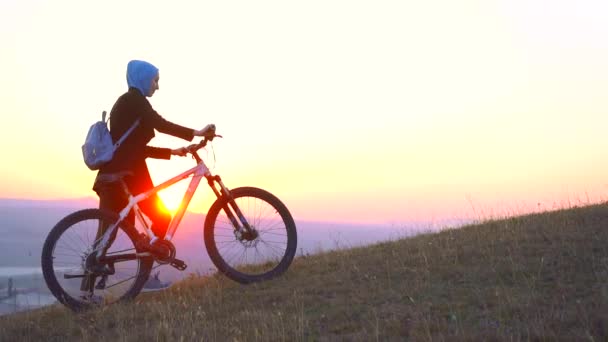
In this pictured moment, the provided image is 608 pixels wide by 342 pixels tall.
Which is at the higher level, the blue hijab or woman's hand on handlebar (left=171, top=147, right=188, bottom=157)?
the blue hijab

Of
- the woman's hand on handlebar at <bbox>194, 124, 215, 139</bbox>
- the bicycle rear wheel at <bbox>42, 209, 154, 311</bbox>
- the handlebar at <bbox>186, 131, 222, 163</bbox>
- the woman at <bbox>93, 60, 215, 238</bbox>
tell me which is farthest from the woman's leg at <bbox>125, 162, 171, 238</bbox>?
the woman's hand on handlebar at <bbox>194, 124, 215, 139</bbox>

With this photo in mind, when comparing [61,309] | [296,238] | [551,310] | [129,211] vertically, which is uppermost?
[129,211]

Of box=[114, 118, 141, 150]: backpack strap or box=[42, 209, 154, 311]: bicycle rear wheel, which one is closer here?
box=[42, 209, 154, 311]: bicycle rear wheel

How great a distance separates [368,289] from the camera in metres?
5.68

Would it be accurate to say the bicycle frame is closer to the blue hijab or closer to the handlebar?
the handlebar

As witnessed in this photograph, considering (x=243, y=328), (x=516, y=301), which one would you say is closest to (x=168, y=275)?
(x=243, y=328)

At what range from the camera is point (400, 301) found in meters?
5.16

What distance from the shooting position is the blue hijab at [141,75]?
20.7 ft

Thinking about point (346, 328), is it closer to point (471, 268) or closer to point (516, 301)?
point (516, 301)

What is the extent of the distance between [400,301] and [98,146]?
3.42m

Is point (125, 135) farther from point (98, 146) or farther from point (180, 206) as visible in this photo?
point (180, 206)

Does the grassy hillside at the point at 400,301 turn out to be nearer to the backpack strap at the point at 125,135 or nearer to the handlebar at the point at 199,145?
the handlebar at the point at 199,145

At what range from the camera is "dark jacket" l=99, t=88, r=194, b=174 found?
20.5ft

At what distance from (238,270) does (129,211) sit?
1580 mm
